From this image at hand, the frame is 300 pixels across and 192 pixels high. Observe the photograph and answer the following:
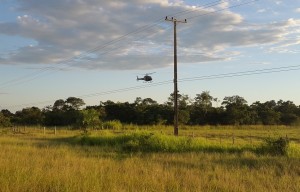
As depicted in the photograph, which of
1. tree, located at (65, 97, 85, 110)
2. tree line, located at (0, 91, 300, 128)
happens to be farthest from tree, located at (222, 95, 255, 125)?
tree, located at (65, 97, 85, 110)

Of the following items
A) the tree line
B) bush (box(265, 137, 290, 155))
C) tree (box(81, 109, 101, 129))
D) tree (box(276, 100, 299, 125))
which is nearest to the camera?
bush (box(265, 137, 290, 155))

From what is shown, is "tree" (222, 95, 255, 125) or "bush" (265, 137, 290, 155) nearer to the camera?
"bush" (265, 137, 290, 155)

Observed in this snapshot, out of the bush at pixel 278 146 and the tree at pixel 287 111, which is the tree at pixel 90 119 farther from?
the tree at pixel 287 111

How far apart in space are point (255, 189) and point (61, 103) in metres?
111

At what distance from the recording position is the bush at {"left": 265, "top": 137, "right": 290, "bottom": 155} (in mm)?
24898

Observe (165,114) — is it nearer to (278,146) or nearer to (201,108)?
(201,108)

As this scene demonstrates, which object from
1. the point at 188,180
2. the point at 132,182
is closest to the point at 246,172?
the point at 188,180

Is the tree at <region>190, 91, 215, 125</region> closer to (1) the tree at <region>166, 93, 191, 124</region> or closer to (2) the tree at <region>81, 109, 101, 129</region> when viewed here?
(1) the tree at <region>166, 93, 191, 124</region>

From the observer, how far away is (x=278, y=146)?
992 inches

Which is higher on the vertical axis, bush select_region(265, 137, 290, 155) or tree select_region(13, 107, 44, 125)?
tree select_region(13, 107, 44, 125)

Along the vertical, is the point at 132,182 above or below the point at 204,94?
below

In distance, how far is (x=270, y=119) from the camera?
102 m

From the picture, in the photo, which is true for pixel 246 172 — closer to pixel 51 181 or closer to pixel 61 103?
pixel 51 181

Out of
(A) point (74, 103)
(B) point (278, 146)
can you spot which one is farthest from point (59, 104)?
(B) point (278, 146)
